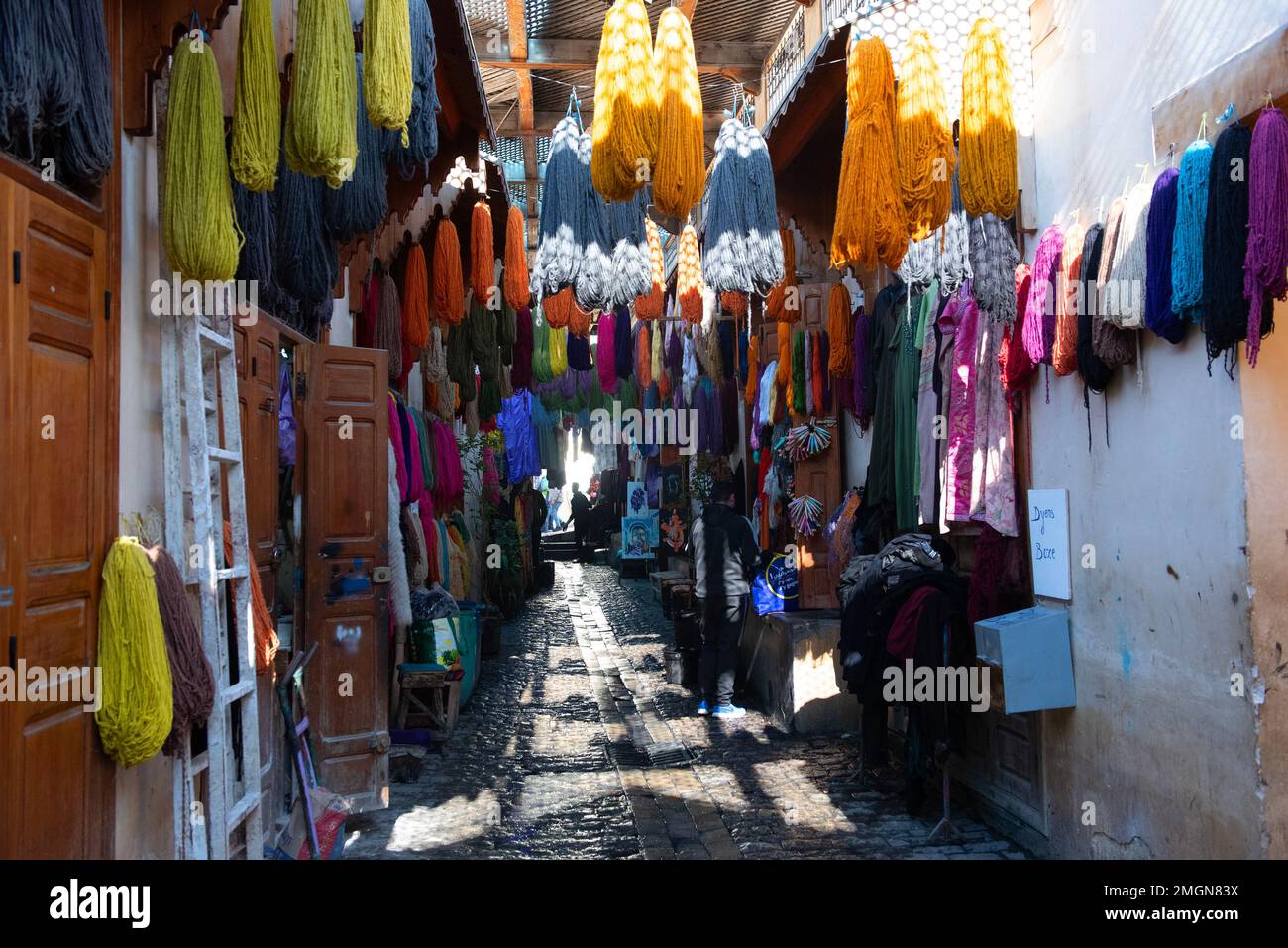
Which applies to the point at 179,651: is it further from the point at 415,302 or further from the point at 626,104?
the point at 415,302

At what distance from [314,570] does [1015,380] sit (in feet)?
13.2

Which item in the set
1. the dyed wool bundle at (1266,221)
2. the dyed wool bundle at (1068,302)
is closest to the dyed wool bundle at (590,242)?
the dyed wool bundle at (1068,302)

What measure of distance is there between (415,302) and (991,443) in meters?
4.81

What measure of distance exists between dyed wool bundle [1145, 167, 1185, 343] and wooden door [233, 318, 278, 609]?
12.9 feet

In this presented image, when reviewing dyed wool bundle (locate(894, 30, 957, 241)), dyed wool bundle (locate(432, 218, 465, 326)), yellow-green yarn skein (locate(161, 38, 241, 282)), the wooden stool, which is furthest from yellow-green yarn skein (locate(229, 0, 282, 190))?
dyed wool bundle (locate(432, 218, 465, 326))

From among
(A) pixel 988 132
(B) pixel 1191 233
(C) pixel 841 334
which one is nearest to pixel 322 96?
(A) pixel 988 132

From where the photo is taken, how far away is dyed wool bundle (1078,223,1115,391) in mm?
4273

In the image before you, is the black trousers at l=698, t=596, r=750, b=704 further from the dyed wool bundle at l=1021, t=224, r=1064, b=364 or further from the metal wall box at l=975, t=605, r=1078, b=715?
the dyed wool bundle at l=1021, t=224, r=1064, b=364

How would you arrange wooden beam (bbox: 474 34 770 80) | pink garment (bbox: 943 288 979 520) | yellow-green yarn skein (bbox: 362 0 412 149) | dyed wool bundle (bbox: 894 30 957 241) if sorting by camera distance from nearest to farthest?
yellow-green yarn skein (bbox: 362 0 412 149) → dyed wool bundle (bbox: 894 30 957 241) → pink garment (bbox: 943 288 979 520) → wooden beam (bbox: 474 34 770 80)

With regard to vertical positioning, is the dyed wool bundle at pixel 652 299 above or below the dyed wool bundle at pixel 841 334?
above

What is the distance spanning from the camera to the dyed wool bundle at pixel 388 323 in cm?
782

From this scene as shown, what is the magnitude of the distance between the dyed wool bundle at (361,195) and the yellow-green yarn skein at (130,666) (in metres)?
Result: 2.20

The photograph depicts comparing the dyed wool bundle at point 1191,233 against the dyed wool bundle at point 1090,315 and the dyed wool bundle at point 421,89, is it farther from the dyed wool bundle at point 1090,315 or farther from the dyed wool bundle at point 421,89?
the dyed wool bundle at point 421,89
